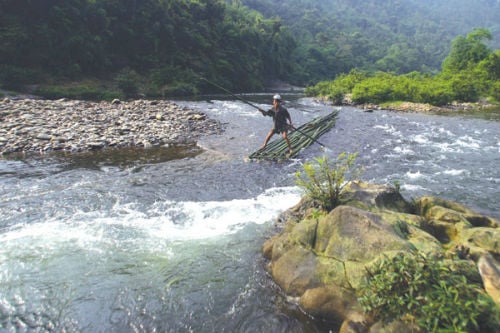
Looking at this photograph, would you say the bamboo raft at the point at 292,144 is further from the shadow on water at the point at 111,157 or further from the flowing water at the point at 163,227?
the shadow on water at the point at 111,157

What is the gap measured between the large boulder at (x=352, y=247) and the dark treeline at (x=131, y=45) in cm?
4465

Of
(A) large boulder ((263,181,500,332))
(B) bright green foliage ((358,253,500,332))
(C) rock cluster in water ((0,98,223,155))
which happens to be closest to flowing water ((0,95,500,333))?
(A) large boulder ((263,181,500,332))

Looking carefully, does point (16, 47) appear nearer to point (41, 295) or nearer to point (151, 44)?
point (151, 44)

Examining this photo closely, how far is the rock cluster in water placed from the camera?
1734 centimetres

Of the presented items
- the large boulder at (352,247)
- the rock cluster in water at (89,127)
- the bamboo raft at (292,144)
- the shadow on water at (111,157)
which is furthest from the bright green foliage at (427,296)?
the rock cluster in water at (89,127)

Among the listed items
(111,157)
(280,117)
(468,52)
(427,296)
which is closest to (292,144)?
(280,117)

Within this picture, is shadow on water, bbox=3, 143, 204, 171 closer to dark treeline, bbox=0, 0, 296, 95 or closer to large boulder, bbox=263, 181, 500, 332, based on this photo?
large boulder, bbox=263, 181, 500, 332

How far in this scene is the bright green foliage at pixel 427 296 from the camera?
4.14 m

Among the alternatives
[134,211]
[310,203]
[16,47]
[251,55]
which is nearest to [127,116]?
[134,211]

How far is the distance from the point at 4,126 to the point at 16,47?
3281 centimetres

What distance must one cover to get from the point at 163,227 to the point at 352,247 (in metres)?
5.27

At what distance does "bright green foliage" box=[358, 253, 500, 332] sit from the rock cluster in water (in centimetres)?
1579

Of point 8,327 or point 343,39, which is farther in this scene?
point 343,39

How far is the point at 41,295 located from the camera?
20.4 feet
